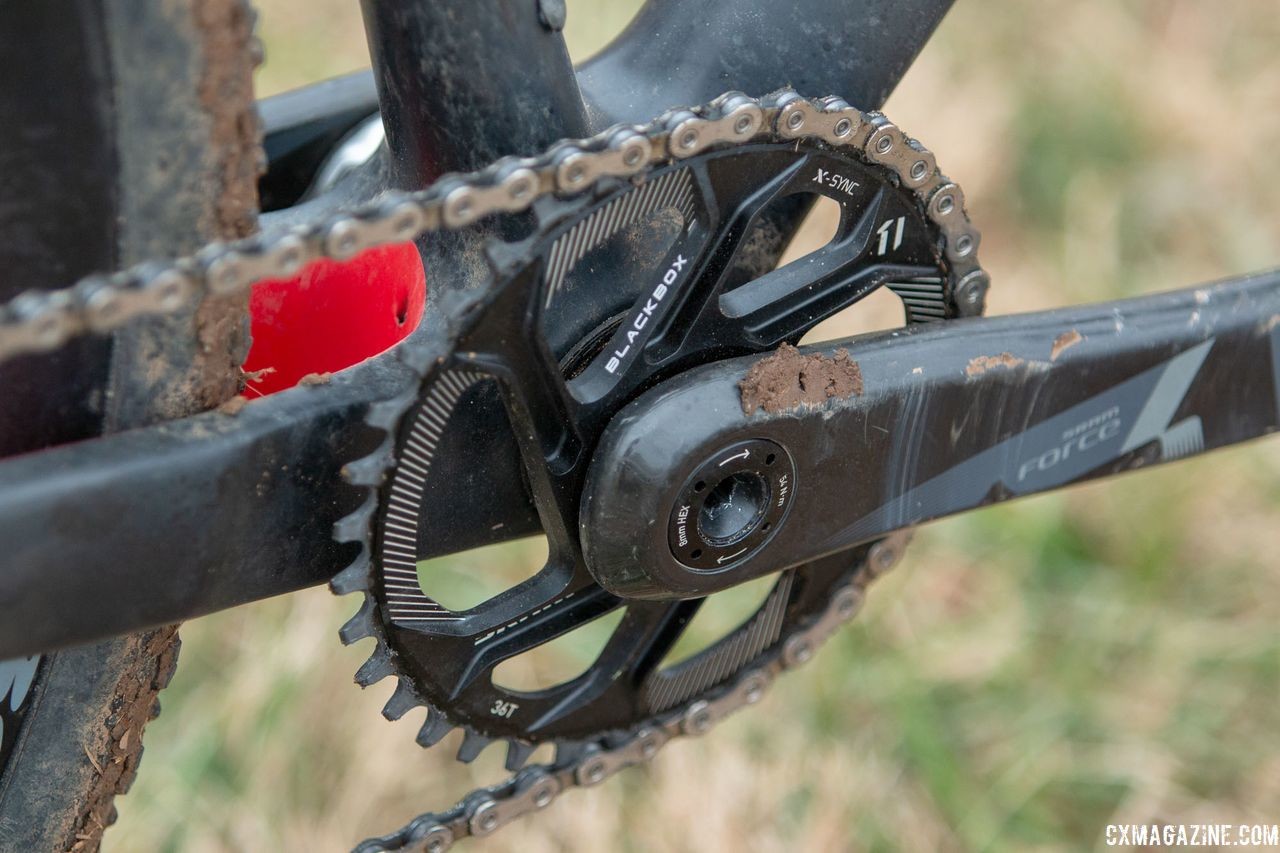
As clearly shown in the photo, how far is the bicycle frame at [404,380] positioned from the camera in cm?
79

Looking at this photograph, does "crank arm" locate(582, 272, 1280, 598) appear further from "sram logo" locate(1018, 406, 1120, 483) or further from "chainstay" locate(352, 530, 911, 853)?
"chainstay" locate(352, 530, 911, 853)

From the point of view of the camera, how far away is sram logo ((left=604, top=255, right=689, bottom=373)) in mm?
939

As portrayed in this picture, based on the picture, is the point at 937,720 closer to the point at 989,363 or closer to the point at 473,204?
the point at 989,363

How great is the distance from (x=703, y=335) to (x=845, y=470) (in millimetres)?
146

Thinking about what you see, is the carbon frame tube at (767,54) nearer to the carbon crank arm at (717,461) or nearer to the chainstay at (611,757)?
the carbon crank arm at (717,461)

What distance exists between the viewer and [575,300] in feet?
3.24

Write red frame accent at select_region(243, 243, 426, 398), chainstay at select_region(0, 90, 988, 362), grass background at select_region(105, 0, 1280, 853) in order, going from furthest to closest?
grass background at select_region(105, 0, 1280, 853) → red frame accent at select_region(243, 243, 426, 398) → chainstay at select_region(0, 90, 988, 362)

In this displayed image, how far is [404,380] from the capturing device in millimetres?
903

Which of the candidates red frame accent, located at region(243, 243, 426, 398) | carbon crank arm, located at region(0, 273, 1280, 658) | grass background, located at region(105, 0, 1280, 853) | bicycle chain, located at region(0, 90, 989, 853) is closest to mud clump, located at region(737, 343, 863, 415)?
carbon crank arm, located at region(0, 273, 1280, 658)

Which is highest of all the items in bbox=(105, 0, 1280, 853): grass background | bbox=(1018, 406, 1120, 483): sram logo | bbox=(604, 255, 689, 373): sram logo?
bbox=(604, 255, 689, 373): sram logo

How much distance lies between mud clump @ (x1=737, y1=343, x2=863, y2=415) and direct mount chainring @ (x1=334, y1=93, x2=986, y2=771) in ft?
0.14

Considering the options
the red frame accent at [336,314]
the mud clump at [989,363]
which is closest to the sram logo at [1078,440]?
the mud clump at [989,363]

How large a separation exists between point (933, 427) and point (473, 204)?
40 cm

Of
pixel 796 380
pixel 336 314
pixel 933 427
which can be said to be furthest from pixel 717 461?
pixel 336 314
